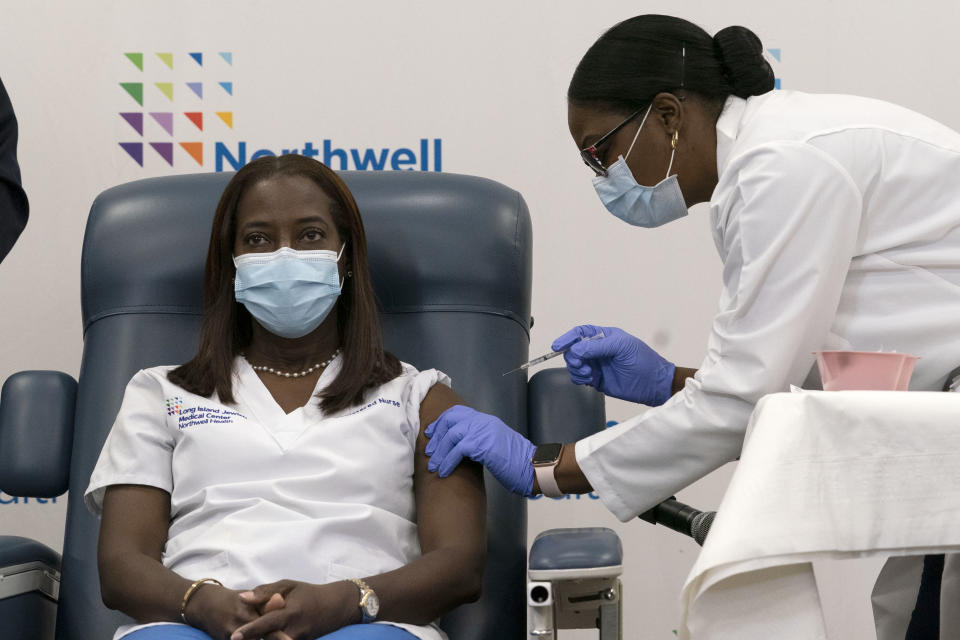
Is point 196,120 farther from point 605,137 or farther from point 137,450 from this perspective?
point 605,137

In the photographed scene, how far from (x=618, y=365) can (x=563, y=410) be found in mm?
124

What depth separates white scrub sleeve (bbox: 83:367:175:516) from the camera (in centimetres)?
168

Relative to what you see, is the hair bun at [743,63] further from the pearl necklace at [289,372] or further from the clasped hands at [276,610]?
the clasped hands at [276,610]

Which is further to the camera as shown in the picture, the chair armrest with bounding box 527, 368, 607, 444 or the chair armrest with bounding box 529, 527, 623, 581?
the chair armrest with bounding box 527, 368, 607, 444

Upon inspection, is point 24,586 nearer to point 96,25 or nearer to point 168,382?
point 168,382

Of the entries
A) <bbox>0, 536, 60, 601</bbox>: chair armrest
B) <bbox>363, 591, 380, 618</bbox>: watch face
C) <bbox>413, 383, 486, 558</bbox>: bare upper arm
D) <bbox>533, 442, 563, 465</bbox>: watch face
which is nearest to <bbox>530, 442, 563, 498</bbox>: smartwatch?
<bbox>533, 442, 563, 465</bbox>: watch face

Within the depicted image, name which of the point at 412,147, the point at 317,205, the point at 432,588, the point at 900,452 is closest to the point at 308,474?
the point at 432,588

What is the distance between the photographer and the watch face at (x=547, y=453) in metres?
1.67

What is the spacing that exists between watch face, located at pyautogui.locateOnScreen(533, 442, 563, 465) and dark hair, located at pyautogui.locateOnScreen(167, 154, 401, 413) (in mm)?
297

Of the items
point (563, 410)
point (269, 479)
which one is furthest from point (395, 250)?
point (269, 479)

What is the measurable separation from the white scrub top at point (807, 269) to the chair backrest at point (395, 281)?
1.49ft

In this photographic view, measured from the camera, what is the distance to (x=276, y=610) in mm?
1429

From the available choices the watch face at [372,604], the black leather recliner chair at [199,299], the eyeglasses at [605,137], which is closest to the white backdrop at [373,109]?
the black leather recliner chair at [199,299]

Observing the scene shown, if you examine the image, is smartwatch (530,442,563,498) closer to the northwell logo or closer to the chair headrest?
the chair headrest
